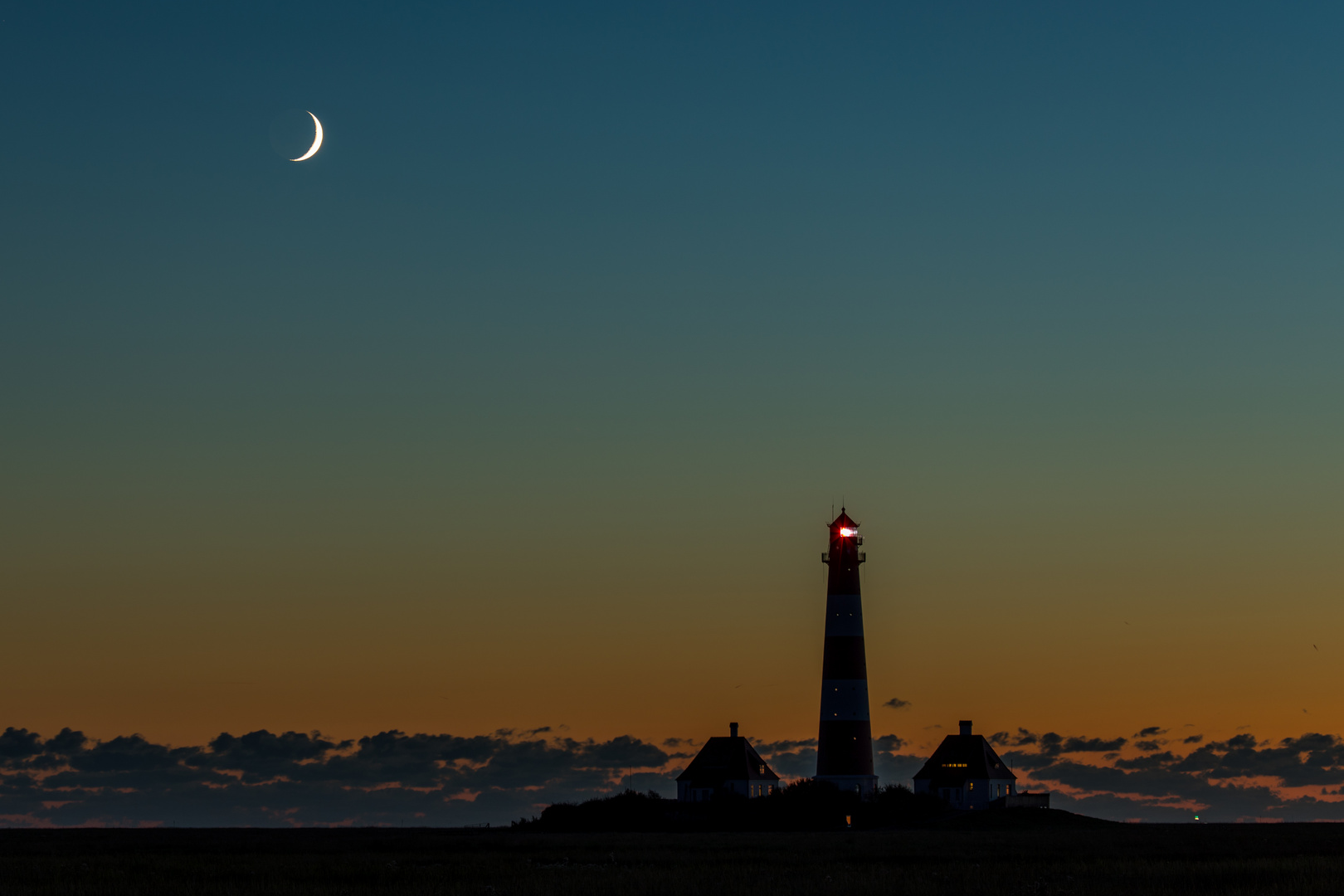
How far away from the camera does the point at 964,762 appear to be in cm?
10950

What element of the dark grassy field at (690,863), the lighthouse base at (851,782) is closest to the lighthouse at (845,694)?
the lighthouse base at (851,782)

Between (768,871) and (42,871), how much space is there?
25.3 metres

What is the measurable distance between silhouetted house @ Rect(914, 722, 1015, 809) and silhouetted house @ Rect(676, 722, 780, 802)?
11.3 meters

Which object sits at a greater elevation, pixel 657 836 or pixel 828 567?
pixel 828 567

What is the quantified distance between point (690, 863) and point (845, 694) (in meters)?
39.5

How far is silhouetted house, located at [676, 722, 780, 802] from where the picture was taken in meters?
109

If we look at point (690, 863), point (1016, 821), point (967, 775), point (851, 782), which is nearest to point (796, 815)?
point (851, 782)

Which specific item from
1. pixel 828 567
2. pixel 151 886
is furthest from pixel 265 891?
pixel 828 567

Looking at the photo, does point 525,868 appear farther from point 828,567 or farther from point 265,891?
point 828,567

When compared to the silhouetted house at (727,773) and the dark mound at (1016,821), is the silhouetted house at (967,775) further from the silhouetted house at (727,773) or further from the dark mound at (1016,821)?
the silhouetted house at (727,773)

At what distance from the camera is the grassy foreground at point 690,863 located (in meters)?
46.9

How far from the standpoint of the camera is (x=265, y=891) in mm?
44594

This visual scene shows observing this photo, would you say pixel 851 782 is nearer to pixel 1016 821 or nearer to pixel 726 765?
pixel 1016 821

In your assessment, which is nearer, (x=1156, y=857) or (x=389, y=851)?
(x=1156, y=857)
